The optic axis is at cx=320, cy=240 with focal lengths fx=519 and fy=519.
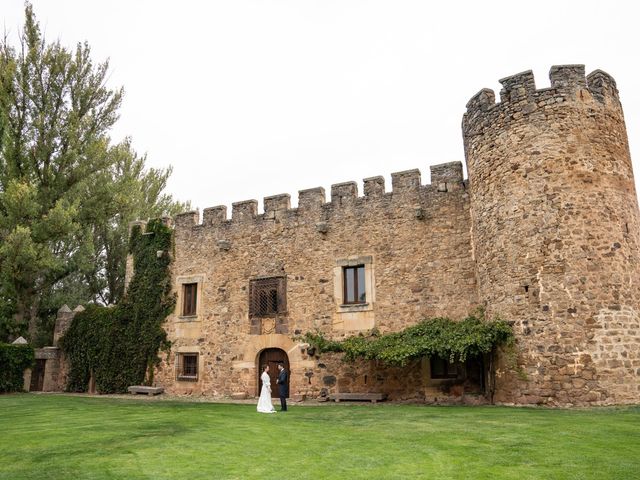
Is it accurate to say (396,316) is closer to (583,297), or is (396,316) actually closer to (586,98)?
(583,297)

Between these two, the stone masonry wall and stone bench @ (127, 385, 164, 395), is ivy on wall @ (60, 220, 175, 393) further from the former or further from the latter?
the stone masonry wall

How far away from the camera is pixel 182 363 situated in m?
17.9

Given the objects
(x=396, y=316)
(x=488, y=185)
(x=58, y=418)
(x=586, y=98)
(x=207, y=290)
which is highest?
(x=586, y=98)

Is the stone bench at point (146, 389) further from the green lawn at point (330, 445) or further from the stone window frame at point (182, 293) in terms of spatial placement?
the green lawn at point (330, 445)

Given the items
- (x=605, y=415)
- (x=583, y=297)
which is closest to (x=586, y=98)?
(x=583, y=297)

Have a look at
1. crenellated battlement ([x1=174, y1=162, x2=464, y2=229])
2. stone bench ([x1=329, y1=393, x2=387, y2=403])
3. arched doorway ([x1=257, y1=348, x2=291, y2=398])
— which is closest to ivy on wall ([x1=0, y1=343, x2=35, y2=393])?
crenellated battlement ([x1=174, y1=162, x2=464, y2=229])

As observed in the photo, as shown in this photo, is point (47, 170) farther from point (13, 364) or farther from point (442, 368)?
point (442, 368)

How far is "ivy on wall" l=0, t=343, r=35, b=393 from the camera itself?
723 inches

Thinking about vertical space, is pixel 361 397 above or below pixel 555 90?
Result: below

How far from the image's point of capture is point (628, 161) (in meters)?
12.9

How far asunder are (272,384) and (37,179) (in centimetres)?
1258

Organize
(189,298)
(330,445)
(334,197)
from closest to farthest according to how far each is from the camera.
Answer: (330,445), (334,197), (189,298)

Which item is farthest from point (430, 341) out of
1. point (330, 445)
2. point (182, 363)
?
point (182, 363)

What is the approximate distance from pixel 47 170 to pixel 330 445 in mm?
18016
